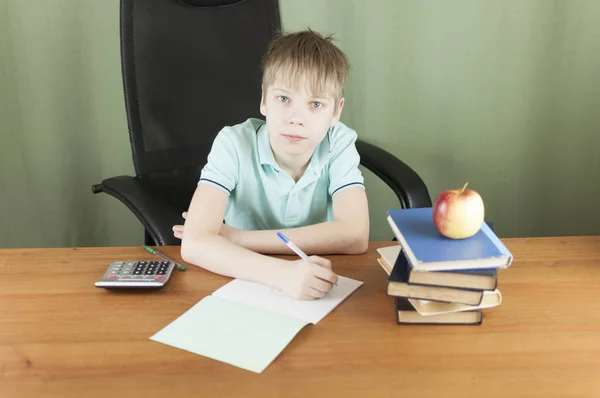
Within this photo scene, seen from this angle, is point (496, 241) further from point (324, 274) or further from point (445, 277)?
point (324, 274)

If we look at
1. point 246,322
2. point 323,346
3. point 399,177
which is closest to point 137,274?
point 246,322

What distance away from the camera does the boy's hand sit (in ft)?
3.10

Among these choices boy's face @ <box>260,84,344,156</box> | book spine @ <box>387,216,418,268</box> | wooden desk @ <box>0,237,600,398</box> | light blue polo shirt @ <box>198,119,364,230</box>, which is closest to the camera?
wooden desk @ <box>0,237,600,398</box>

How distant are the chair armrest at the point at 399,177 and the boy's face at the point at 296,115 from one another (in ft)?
0.86

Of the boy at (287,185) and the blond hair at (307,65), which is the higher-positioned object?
the blond hair at (307,65)

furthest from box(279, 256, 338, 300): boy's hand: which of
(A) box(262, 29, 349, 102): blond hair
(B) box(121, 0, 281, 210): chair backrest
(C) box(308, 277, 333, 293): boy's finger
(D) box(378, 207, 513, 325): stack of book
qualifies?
(B) box(121, 0, 281, 210): chair backrest

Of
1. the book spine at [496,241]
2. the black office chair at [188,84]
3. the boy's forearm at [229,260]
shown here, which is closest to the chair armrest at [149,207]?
the black office chair at [188,84]

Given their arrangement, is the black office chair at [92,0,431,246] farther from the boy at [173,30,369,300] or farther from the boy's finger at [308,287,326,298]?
the boy's finger at [308,287,326,298]

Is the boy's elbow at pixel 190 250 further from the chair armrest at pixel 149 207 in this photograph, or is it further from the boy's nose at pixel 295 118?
the boy's nose at pixel 295 118

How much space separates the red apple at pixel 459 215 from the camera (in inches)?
34.3

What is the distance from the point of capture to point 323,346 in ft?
2.69

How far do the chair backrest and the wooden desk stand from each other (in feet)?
1.65

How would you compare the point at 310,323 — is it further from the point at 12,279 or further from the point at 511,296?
the point at 12,279

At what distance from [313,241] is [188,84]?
661 mm
